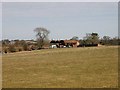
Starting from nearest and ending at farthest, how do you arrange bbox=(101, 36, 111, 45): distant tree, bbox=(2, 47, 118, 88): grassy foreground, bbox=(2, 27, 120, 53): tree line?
bbox=(2, 47, 118, 88): grassy foreground, bbox=(2, 27, 120, 53): tree line, bbox=(101, 36, 111, 45): distant tree

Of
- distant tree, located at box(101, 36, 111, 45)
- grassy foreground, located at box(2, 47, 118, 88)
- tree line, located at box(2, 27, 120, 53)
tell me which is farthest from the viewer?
distant tree, located at box(101, 36, 111, 45)

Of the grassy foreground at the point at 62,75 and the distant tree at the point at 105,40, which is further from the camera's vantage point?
the distant tree at the point at 105,40

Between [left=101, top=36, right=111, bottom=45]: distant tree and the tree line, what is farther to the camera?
[left=101, top=36, right=111, bottom=45]: distant tree

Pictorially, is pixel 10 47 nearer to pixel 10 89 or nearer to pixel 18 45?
pixel 18 45

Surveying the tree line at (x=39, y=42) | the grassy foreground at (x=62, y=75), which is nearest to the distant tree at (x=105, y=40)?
the tree line at (x=39, y=42)

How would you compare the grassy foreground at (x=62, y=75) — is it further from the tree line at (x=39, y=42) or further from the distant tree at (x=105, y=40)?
the distant tree at (x=105, y=40)

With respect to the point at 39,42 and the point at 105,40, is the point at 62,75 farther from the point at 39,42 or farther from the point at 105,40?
the point at 105,40

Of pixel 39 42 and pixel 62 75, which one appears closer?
pixel 62 75

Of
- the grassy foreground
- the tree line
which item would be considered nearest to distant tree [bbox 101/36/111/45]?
the tree line

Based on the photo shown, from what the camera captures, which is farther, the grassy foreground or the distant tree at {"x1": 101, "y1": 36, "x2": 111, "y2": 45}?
the distant tree at {"x1": 101, "y1": 36, "x2": 111, "y2": 45}

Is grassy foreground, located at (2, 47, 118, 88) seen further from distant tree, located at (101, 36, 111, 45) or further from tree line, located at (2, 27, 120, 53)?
distant tree, located at (101, 36, 111, 45)

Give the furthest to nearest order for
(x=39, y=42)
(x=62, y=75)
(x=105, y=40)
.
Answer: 1. (x=105, y=40)
2. (x=39, y=42)
3. (x=62, y=75)

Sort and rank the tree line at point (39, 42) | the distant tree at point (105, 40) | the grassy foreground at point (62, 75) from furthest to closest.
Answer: the distant tree at point (105, 40), the tree line at point (39, 42), the grassy foreground at point (62, 75)

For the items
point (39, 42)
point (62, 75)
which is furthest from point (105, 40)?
point (62, 75)
